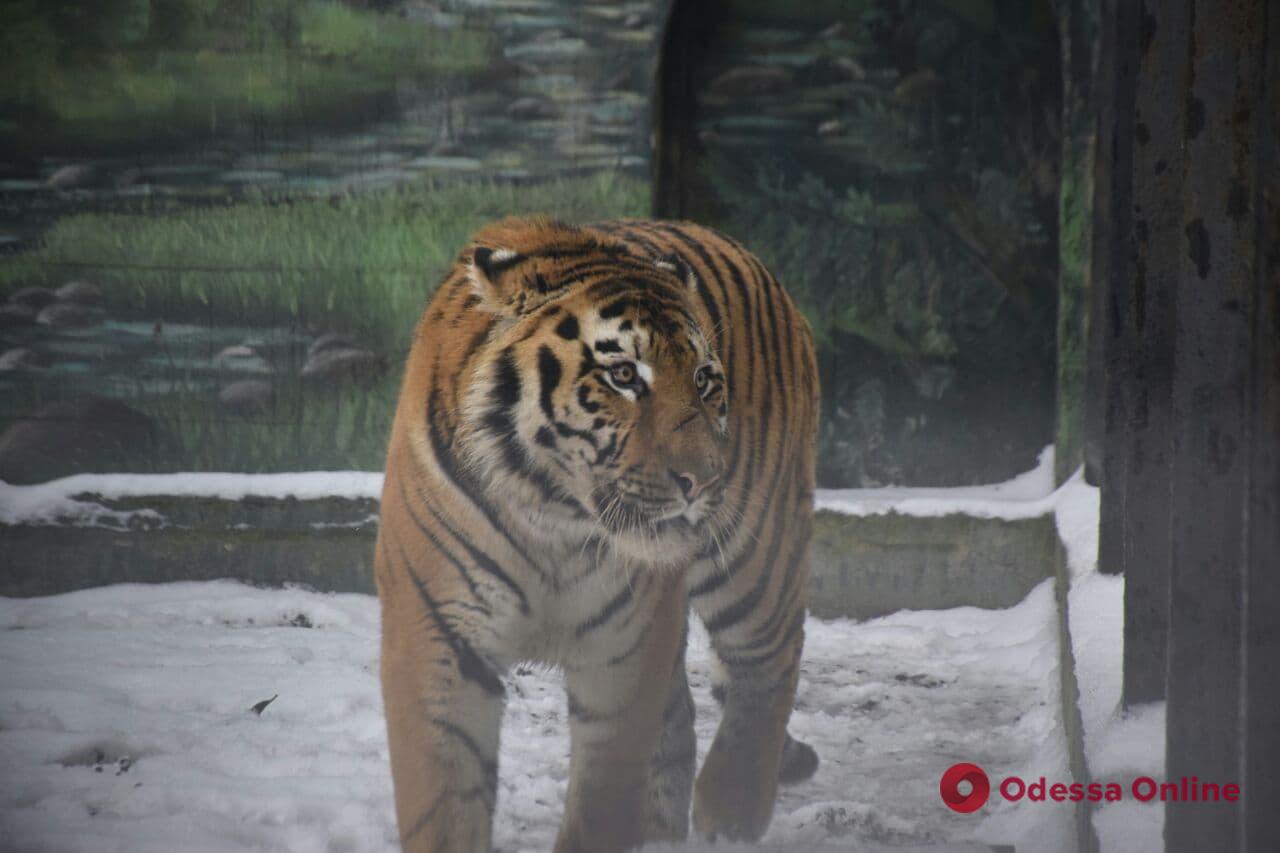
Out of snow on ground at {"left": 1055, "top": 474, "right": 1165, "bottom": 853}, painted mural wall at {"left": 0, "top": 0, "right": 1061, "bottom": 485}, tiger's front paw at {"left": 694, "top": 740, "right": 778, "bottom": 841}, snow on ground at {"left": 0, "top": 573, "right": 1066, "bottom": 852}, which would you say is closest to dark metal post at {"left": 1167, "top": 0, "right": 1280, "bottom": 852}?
snow on ground at {"left": 1055, "top": 474, "right": 1165, "bottom": 853}

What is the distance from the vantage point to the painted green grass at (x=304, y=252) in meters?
3.08

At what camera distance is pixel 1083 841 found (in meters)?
1.35

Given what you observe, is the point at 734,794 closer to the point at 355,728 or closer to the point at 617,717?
the point at 617,717

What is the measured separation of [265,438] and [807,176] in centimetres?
135

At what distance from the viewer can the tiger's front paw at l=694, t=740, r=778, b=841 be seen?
1882mm

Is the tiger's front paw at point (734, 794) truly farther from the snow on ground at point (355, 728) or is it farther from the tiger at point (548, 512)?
the tiger at point (548, 512)

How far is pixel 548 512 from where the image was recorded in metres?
1.52

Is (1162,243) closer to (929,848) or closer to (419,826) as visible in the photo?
(929,848)

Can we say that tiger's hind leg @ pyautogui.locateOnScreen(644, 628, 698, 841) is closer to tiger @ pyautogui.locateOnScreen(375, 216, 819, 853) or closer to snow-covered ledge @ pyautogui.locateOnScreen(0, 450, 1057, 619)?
tiger @ pyautogui.locateOnScreen(375, 216, 819, 853)

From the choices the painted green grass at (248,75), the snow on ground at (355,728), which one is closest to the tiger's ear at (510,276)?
the snow on ground at (355,728)

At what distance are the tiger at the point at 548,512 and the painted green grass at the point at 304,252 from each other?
4.64ft

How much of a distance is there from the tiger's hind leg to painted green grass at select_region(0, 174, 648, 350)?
1.37 metres

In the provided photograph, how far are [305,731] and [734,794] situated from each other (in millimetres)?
601

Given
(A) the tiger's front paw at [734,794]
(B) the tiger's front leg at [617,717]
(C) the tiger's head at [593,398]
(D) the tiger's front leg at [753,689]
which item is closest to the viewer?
Answer: (C) the tiger's head at [593,398]
